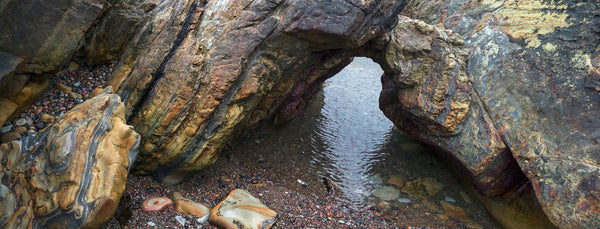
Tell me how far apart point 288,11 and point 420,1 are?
2.85 meters

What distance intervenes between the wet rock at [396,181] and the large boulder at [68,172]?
3.72 metres

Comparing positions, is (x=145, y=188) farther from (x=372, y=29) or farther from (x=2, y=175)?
(x=372, y=29)

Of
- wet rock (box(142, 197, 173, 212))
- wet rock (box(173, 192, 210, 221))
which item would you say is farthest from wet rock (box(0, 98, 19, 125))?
wet rock (box(173, 192, 210, 221))

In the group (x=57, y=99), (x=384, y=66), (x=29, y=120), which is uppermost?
(x=384, y=66)

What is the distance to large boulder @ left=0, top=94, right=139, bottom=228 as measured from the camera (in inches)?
125

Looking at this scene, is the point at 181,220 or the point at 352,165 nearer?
the point at 181,220

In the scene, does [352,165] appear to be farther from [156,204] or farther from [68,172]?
[68,172]

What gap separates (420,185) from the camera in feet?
18.9

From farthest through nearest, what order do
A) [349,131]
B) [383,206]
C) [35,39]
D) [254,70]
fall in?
1. [349,131]
2. [383,206]
3. [254,70]
4. [35,39]

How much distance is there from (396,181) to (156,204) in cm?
347

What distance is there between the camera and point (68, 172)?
3268mm

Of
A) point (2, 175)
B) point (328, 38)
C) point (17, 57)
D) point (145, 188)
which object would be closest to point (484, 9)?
point (328, 38)

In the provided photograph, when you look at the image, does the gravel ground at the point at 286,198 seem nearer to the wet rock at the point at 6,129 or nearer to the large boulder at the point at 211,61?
the large boulder at the point at 211,61

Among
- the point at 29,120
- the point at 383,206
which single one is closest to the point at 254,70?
the point at 29,120
